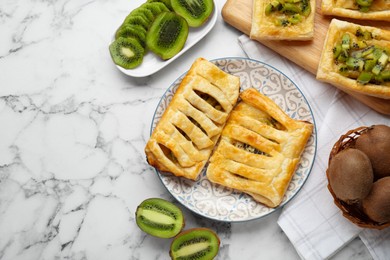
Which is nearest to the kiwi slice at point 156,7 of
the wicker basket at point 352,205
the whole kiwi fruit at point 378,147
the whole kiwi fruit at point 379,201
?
the wicker basket at point 352,205

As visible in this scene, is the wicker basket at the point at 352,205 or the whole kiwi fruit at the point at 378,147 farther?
the wicker basket at the point at 352,205

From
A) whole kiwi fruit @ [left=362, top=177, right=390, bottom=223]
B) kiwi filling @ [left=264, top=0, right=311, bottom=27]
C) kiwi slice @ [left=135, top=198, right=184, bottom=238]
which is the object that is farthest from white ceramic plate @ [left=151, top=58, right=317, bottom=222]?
whole kiwi fruit @ [left=362, top=177, right=390, bottom=223]

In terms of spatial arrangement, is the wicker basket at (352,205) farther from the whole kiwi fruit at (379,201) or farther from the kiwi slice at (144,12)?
the kiwi slice at (144,12)

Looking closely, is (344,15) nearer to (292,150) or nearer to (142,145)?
(292,150)

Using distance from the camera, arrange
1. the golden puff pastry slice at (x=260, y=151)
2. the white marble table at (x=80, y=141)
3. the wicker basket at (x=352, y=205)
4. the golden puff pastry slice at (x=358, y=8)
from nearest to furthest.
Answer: the wicker basket at (x=352, y=205) → the golden puff pastry slice at (x=260, y=151) → the golden puff pastry slice at (x=358, y=8) → the white marble table at (x=80, y=141)

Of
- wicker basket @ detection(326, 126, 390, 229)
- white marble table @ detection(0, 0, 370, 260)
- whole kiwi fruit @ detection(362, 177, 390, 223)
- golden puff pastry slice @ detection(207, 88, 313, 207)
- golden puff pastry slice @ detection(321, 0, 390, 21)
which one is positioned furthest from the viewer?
white marble table @ detection(0, 0, 370, 260)

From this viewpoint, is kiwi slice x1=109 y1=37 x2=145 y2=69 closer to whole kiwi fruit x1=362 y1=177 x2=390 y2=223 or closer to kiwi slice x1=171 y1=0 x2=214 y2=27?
kiwi slice x1=171 y1=0 x2=214 y2=27
